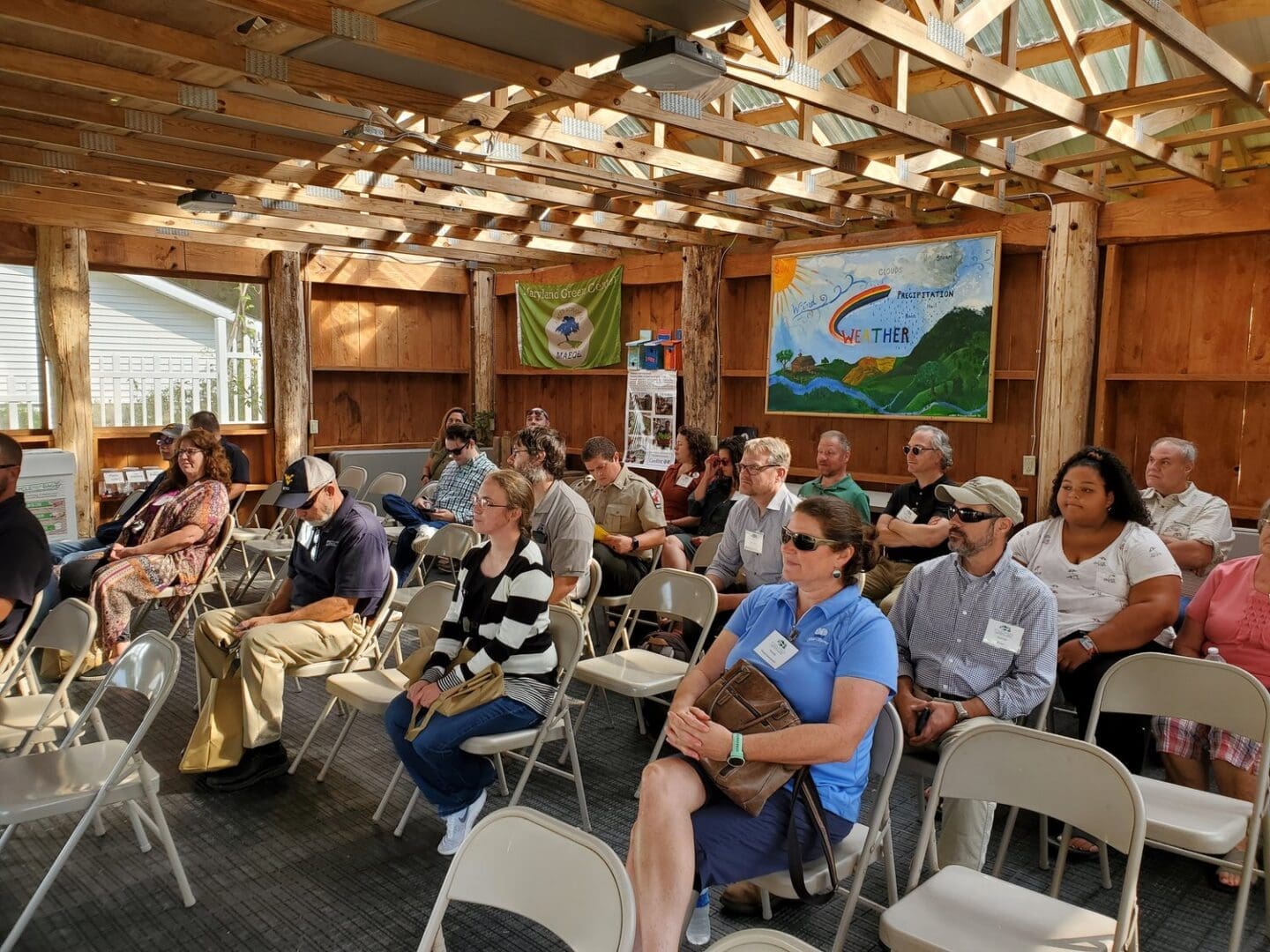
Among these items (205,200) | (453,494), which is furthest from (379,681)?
(205,200)

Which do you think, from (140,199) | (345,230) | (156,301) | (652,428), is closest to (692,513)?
(652,428)

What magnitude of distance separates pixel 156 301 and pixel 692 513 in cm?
525

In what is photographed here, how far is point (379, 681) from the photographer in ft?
11.5

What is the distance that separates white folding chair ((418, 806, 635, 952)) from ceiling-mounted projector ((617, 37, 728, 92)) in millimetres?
2502

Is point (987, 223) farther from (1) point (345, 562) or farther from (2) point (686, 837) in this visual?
(2) point (686, 837)

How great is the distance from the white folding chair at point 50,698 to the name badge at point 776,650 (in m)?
2.07

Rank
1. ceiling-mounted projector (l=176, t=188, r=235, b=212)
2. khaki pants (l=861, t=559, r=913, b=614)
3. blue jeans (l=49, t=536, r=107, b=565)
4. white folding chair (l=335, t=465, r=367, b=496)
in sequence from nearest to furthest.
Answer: khaki pants (l=861, t=559, r=913, b=614), ceiling-mounted projector (l=176, t=188, r=235, b=212), blue jeans (l=49, t=536, r=107, b=565), white folding chair (l=335, t=465, r=367, b=496)

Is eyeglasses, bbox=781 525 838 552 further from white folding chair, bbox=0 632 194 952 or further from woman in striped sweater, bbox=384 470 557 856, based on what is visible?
white folding chair, bbox=0 632 194 952

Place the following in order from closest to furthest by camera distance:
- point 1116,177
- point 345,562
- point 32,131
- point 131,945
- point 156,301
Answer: point 131,945 → point 345,562 → point 32,131 → point 1116,177 → point 156,301

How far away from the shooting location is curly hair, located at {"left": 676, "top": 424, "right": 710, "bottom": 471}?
21.5ft

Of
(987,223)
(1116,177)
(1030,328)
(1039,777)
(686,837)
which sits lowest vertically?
(686,837)

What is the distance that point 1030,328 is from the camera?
658 cm

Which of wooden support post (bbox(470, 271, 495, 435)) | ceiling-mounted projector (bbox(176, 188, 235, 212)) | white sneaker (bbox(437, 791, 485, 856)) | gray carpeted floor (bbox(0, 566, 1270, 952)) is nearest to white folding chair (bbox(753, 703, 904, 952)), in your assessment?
gray carpeted floor (bbox(0, 566, 1270, 952))

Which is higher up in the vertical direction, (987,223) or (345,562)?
(987,223)
